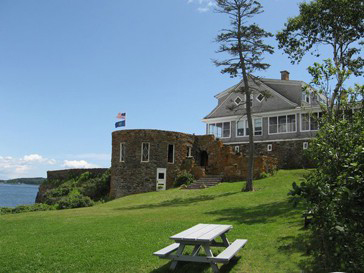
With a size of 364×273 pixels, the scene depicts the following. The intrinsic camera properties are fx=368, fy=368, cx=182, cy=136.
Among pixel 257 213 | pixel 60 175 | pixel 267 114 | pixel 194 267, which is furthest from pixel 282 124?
pixel 194 267

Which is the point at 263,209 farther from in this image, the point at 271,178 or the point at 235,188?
the point at 271,178

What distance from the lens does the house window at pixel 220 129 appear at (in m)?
37.0

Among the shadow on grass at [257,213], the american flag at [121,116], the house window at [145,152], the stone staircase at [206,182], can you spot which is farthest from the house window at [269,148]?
the shadow on grass at [257,213]

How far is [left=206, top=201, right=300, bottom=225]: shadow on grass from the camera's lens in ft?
40.9

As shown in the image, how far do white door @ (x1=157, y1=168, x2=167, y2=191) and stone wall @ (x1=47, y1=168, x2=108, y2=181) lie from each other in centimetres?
801

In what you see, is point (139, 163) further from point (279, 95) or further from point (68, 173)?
point (279, 95)

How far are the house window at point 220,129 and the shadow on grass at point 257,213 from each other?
21.3 metres

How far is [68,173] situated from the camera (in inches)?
1558

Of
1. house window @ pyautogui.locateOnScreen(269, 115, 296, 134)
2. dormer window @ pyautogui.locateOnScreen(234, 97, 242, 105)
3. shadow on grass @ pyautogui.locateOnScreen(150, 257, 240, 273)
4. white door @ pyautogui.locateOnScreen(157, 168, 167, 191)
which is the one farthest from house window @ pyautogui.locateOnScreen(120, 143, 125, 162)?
shadow on grass @ pyautogui.locateOnScreen(150, 257, 240, 273)

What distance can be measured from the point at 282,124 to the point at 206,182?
10.2 metres

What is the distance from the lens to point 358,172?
526 centimetres

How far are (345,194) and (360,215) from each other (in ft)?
1.44

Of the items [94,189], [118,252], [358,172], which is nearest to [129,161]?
[94,189]

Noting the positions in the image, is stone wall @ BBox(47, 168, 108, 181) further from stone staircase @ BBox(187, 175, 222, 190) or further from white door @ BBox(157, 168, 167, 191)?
stone staircase @ BBox(187, 175, 222, 190)
